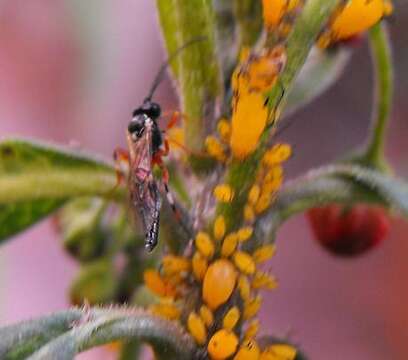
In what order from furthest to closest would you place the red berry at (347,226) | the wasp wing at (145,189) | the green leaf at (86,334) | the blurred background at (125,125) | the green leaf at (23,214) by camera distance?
the blurred background at (125,125) → the red berry at (347,226) → the green leaf at (23,214) → the wasp wing at (145,189) → the green leaf at (86,334)

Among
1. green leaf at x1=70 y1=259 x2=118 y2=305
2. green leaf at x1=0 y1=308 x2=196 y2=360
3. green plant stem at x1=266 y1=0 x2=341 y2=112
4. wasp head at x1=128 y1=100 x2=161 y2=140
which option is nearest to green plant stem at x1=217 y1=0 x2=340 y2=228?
green plant stem at x1=266 y1=0 x2=341 y2=112

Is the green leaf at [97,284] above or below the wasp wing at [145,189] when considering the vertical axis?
below

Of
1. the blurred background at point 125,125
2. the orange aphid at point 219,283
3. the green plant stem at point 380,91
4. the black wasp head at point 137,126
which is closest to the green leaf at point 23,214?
the black wasp head at point 137,126

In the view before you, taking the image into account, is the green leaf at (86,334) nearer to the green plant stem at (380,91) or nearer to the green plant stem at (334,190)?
the green plant stem at (334,190)

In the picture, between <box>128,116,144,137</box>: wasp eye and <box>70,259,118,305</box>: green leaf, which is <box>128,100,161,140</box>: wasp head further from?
<box>70,259,118,305</box>: green leaf

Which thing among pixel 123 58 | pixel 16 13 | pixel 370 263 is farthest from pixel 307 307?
pixel 16 13

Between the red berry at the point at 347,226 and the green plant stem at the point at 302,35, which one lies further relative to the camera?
the red berry at the point at 347,226
